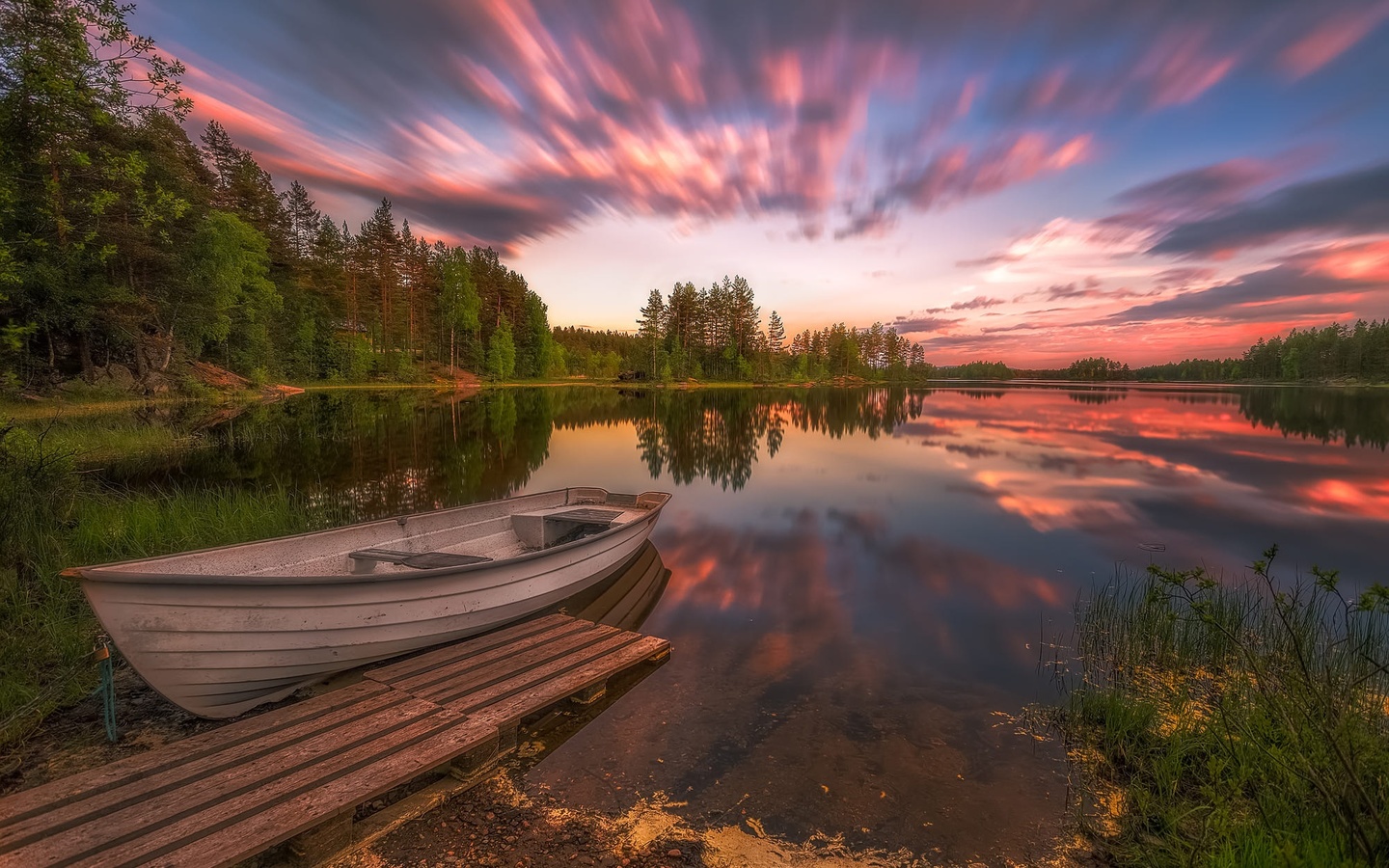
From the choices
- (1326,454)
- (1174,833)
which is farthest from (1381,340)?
(1174,833)

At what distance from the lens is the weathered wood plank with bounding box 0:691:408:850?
3.89 metres

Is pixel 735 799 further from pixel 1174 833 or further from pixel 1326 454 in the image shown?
pixel 1326 454

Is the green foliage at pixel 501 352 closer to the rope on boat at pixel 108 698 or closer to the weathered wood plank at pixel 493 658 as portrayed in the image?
the weathered wood plank at pixel 493 658

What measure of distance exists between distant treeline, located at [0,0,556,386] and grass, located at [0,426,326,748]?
4156 millimetres

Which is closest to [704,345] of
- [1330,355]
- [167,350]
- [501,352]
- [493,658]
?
[501,352]

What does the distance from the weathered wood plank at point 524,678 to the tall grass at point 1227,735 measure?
558 centimetres

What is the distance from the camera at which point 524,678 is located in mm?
6574

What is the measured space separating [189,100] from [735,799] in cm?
1509

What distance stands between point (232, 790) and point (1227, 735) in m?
9.23

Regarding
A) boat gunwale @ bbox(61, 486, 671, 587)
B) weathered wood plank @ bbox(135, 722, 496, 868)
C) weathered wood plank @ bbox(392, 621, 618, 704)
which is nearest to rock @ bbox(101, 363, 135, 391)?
boat gunwale @ bbox(61, 486, 671, 587)

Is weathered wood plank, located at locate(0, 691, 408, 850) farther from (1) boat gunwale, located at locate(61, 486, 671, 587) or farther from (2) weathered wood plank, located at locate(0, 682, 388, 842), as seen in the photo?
(1) boat gunwale, located at locate(61, 486, 671, 587)

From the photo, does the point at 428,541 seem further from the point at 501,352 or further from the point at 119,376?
the point at 501,352

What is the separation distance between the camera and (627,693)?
7.13 metres

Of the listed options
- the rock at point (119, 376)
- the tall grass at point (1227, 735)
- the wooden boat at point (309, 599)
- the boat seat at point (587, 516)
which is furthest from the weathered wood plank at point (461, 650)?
the rock at point (119, 376)
